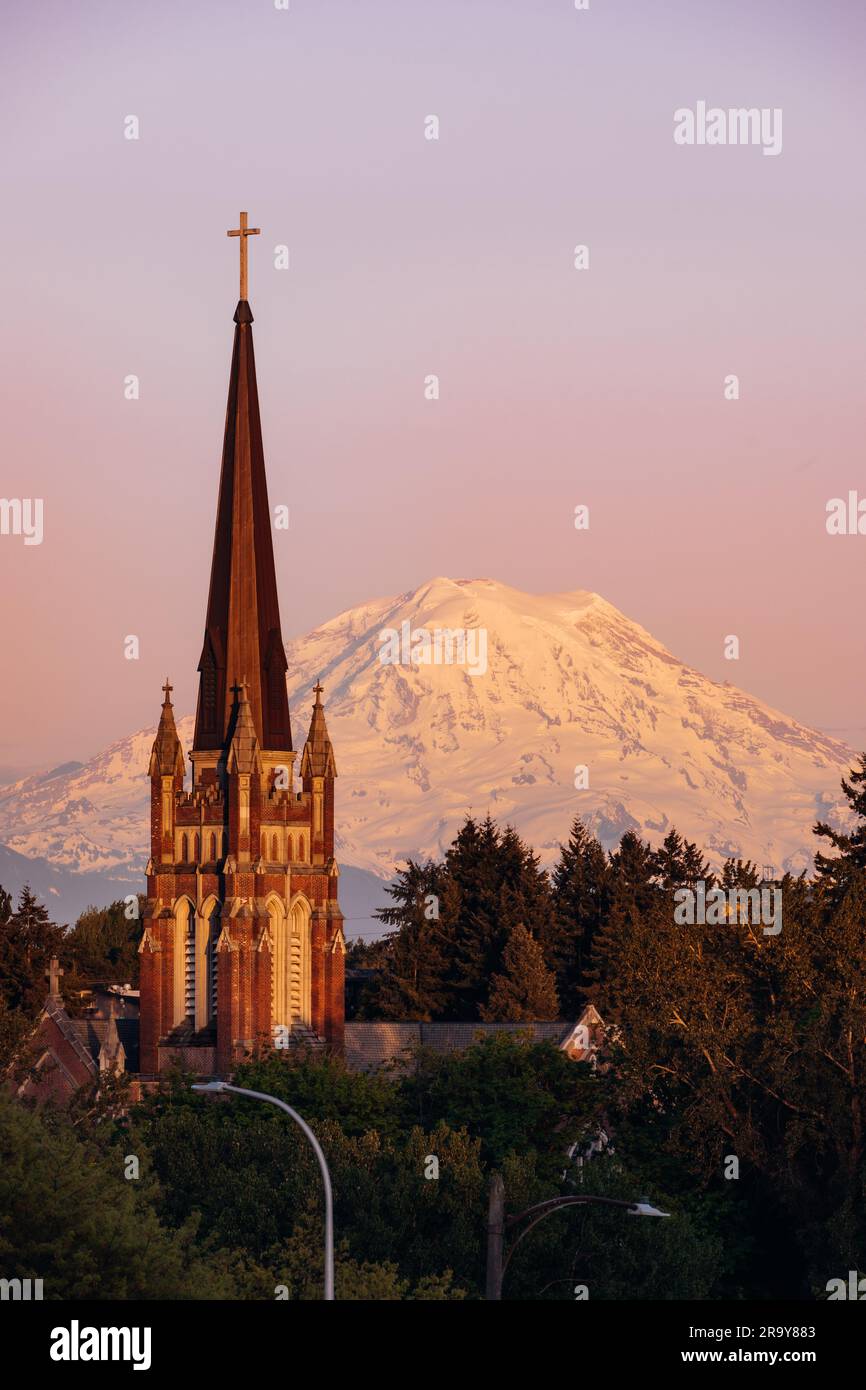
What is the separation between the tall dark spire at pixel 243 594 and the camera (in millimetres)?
104688

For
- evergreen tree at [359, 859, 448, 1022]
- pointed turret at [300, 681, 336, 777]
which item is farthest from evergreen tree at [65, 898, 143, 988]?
pointed turret at [300, 681, 336, 777]

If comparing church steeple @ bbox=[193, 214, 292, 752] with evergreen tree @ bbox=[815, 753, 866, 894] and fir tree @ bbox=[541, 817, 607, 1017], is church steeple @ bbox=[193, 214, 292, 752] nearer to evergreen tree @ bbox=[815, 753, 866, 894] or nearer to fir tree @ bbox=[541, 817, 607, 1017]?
evergreen tree @ bbox=[815, 753, 866, 894]

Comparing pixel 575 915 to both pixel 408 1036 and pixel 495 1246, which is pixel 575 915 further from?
pixel 495 1246

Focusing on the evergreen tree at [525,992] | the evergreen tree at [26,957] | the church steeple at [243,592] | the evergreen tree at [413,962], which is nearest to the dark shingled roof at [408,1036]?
the church steeple at [243,592]

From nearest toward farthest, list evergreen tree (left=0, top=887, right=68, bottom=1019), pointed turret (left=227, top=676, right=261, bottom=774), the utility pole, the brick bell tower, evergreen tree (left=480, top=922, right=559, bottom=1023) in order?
the utility pole < the brick bell tower < pointed turret (left=227, top=676, right=261, bottom=774) < evergreen tree (left=480, top=922, right=559, bottom=1023) < evergreen tree (left=0, top=887, right=68, bottom=1019)

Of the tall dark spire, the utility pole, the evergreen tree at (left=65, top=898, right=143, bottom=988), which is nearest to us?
the utility pole

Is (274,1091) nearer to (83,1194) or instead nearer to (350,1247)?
(350,1247)

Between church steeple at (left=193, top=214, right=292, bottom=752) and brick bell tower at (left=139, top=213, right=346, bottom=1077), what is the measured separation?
0.07 metres

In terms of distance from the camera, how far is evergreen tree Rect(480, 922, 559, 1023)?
133000 mm

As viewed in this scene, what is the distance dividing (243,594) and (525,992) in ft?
119

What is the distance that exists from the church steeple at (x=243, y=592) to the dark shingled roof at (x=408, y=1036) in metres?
12.5

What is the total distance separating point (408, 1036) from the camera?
110 metres

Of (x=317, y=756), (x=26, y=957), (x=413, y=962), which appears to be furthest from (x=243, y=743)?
(x=413, y=962)
